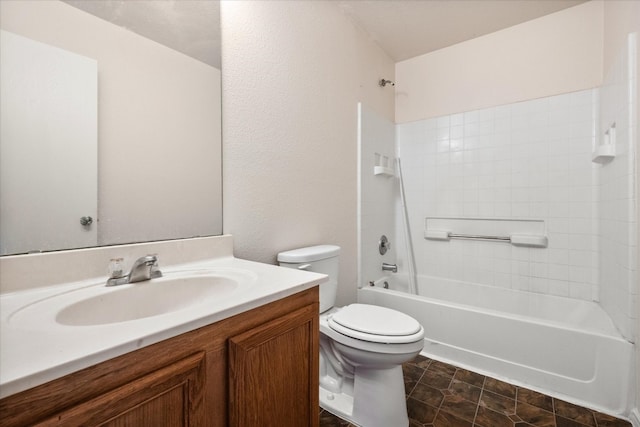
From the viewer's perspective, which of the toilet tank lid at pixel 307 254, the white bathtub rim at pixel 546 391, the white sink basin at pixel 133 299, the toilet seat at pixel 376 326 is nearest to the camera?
the white sink basin at pixel 133 299

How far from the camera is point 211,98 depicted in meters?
1.19

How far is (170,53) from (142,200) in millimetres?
581

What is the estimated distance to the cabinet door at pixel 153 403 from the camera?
0.44 metres

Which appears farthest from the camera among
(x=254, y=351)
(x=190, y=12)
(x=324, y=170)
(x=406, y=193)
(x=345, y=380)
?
(x=406, y=193)

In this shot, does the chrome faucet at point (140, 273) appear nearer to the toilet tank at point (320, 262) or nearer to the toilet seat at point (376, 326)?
the toilet tank at point (320, 262)

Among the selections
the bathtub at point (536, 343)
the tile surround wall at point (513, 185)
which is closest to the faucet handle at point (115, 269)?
the bathtub at point (536, 343)

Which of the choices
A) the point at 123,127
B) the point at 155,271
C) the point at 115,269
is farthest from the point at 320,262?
the point at 123,127

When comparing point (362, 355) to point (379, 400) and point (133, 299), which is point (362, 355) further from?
point (133, 299)

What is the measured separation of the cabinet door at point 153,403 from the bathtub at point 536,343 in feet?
5.29

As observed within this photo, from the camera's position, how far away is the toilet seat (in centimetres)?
116

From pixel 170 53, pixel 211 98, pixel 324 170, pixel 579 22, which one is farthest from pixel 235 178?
Answer: pixel 579 22

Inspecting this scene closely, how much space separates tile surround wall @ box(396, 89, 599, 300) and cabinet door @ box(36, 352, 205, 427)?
2.28 meters

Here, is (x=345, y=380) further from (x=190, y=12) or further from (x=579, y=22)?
(x=579, y=22)

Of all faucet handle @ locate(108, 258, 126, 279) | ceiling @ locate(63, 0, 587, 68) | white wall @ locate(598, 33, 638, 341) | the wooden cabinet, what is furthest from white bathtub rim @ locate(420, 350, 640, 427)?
ceiling @ locate(63, 0, 587, 68)
